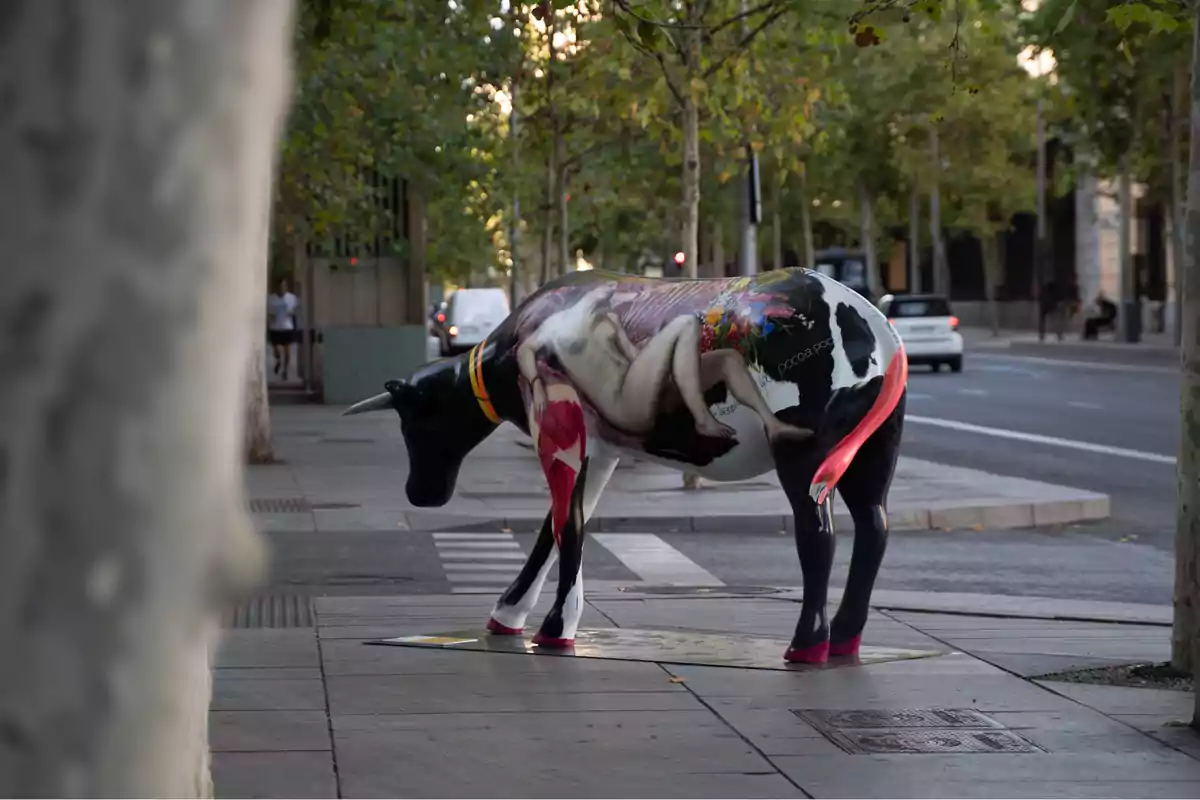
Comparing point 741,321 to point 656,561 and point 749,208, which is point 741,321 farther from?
point 749,208

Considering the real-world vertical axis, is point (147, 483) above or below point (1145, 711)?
above

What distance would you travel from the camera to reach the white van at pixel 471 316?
49.3 meters

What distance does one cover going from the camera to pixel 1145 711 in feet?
25.0

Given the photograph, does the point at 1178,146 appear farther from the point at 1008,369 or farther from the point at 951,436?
the point at 951,436

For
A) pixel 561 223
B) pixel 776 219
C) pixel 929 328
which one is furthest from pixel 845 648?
pixel 776 219

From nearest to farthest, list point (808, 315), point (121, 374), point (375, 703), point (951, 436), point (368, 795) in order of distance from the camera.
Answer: point (121, 374) → point (368, 795) → point (375, 703) → point (808, 315) → point (951, 436)

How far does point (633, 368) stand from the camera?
28.9 feet

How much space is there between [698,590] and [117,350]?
31.6 ft

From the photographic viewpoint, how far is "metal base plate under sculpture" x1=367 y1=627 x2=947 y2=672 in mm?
8617

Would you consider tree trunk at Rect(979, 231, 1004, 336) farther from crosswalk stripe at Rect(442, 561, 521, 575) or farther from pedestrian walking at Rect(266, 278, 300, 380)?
crosswalk stripe at Rect(442, 561, 521, 575)

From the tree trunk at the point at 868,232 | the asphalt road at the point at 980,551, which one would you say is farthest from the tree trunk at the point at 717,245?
the asphalt road at the point at 980,551

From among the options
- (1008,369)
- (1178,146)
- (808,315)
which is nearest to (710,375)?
(808,315)

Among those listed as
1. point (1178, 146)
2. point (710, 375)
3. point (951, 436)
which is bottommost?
point (951, 436)

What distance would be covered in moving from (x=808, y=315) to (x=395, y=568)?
4929 mm
